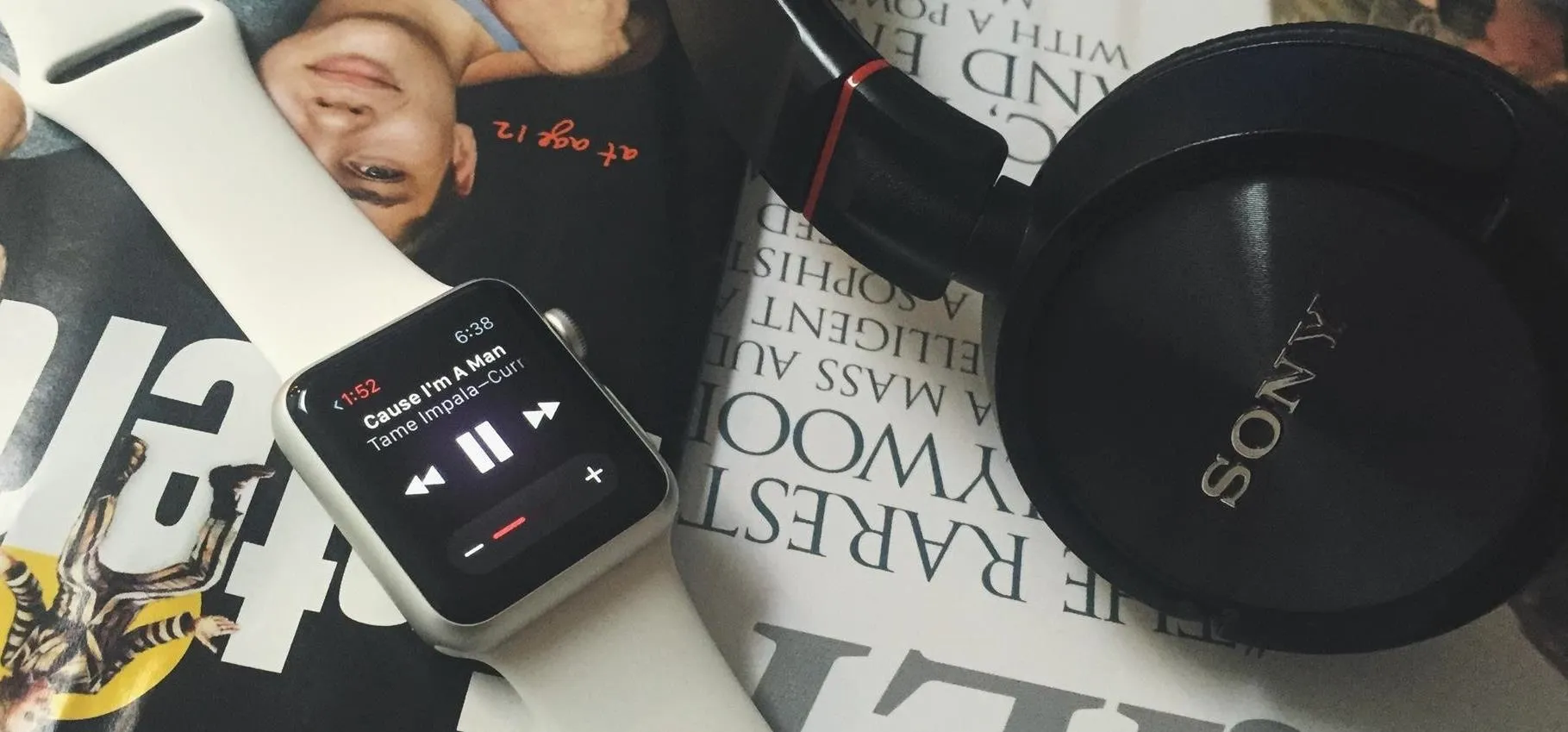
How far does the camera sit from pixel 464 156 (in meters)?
0.42

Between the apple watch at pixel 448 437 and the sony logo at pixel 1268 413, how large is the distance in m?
0.16

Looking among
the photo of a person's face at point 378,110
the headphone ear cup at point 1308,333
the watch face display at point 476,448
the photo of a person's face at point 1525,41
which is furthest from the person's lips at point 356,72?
the photo of a person's face at point 1525,41

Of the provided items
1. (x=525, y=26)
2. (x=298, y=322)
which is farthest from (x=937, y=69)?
(x=298, y=322)

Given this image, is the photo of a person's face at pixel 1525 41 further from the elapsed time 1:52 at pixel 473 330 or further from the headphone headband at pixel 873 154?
the elapsed time 1:52 at pixel 473 330

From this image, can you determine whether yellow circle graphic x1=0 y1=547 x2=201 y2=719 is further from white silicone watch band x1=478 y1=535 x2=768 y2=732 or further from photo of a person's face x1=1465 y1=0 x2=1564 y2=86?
photo of a person's face x1=1465 y1=0 x2=1564 y2=86

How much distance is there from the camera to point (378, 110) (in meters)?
0.42

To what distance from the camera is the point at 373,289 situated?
1.20 feet

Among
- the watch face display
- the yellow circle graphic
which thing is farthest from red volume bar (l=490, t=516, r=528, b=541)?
the yellow circle graphic

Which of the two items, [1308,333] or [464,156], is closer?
[1308,333]

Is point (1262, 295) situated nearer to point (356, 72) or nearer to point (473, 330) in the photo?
point (473, 330)

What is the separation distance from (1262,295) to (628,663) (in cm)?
20

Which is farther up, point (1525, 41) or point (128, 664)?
point (1525, 41)

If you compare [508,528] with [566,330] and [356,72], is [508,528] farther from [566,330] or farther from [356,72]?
[356,72]

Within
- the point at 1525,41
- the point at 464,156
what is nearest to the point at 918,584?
the point at 464,156
